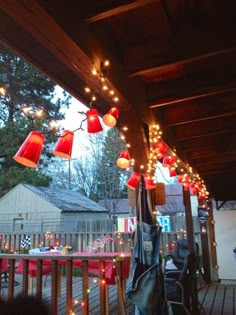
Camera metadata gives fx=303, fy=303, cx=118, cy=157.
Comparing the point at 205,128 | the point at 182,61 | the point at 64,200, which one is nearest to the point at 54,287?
the point at 182,61

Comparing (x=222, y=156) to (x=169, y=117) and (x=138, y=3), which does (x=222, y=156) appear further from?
(x=138, y=3)

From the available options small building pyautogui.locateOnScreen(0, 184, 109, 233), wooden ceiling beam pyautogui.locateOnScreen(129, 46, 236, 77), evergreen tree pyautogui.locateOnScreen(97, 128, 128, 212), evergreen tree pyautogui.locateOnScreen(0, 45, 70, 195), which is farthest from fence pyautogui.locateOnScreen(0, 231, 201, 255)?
evergreen tree pyautogui.locateOnScreen(97, 128, 128, 212)

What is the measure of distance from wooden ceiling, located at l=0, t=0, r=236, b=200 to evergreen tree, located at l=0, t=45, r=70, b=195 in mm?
3064

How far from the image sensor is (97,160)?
15539mm

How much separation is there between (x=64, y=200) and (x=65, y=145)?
548 inches

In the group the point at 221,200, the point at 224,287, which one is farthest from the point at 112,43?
the point at 221,200

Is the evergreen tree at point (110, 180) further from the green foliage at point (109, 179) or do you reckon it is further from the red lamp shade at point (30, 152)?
the red lamp shade at point (30, 152)

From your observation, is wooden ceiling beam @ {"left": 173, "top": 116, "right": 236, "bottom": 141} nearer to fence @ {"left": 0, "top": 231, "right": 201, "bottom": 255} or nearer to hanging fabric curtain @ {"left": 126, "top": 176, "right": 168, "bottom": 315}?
hanging fabric curtain @ {"left": 126, "top": 176, "right": 168, "bottom": 315}

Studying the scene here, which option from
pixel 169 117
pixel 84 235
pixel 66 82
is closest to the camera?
pixel 66 82

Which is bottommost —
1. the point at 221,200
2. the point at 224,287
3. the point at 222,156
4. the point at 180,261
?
the point at 224,287

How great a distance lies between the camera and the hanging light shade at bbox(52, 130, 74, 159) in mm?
1726

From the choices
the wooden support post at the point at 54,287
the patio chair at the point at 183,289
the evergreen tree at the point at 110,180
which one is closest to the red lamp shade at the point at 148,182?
the wooden support post at the point at 54,287

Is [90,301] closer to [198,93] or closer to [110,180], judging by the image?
[198,93]

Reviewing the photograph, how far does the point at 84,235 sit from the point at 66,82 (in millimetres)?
5727
